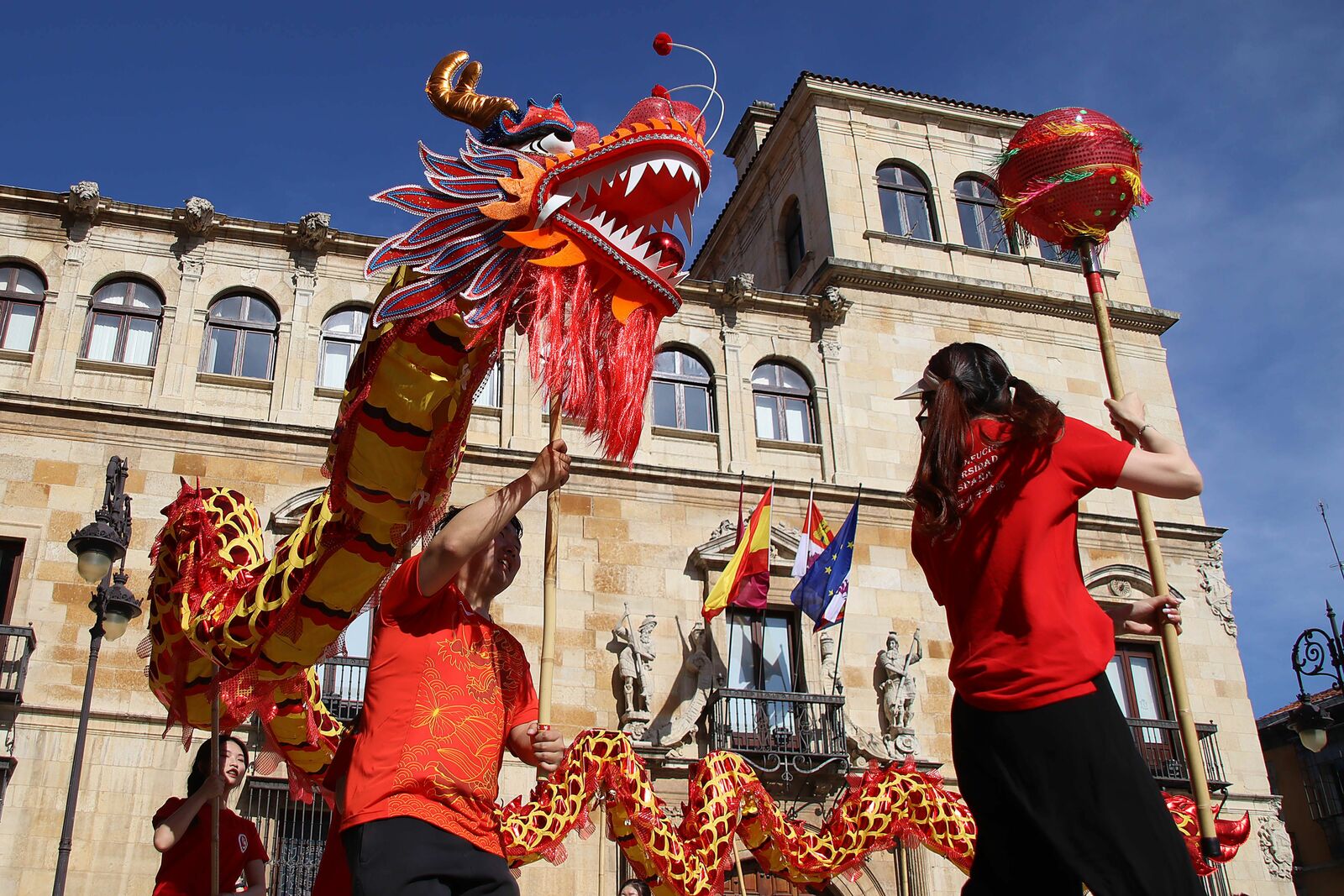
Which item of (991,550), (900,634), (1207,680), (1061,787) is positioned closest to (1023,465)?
(991,550)

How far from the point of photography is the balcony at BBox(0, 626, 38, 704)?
1229 centimetres

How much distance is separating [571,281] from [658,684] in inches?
425

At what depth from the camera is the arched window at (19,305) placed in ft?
47.0

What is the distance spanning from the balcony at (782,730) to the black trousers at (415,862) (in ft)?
33.6

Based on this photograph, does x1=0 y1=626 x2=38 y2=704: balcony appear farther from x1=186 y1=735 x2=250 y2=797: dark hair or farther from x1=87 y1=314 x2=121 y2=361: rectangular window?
x1=186 y1=735 x2=250 y2=797: dark hair

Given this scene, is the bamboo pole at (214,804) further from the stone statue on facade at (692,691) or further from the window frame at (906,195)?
the window frame at (906,195)

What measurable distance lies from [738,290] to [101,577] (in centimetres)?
988

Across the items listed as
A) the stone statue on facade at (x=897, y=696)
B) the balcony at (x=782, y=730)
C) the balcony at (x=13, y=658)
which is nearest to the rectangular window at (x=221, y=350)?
the balcony at (x=13, y=658)

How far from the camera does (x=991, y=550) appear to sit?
320cm

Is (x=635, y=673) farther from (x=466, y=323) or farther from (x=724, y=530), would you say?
(x=466, y=323)

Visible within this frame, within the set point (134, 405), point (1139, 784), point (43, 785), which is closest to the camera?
point (1139, 784)

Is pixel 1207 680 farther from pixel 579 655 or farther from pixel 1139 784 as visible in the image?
pixel 1139 784

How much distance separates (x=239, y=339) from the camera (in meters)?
15.0

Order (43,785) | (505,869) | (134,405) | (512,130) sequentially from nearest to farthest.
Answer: (505,869) → (512,130) → (43,785) → (134,405)
